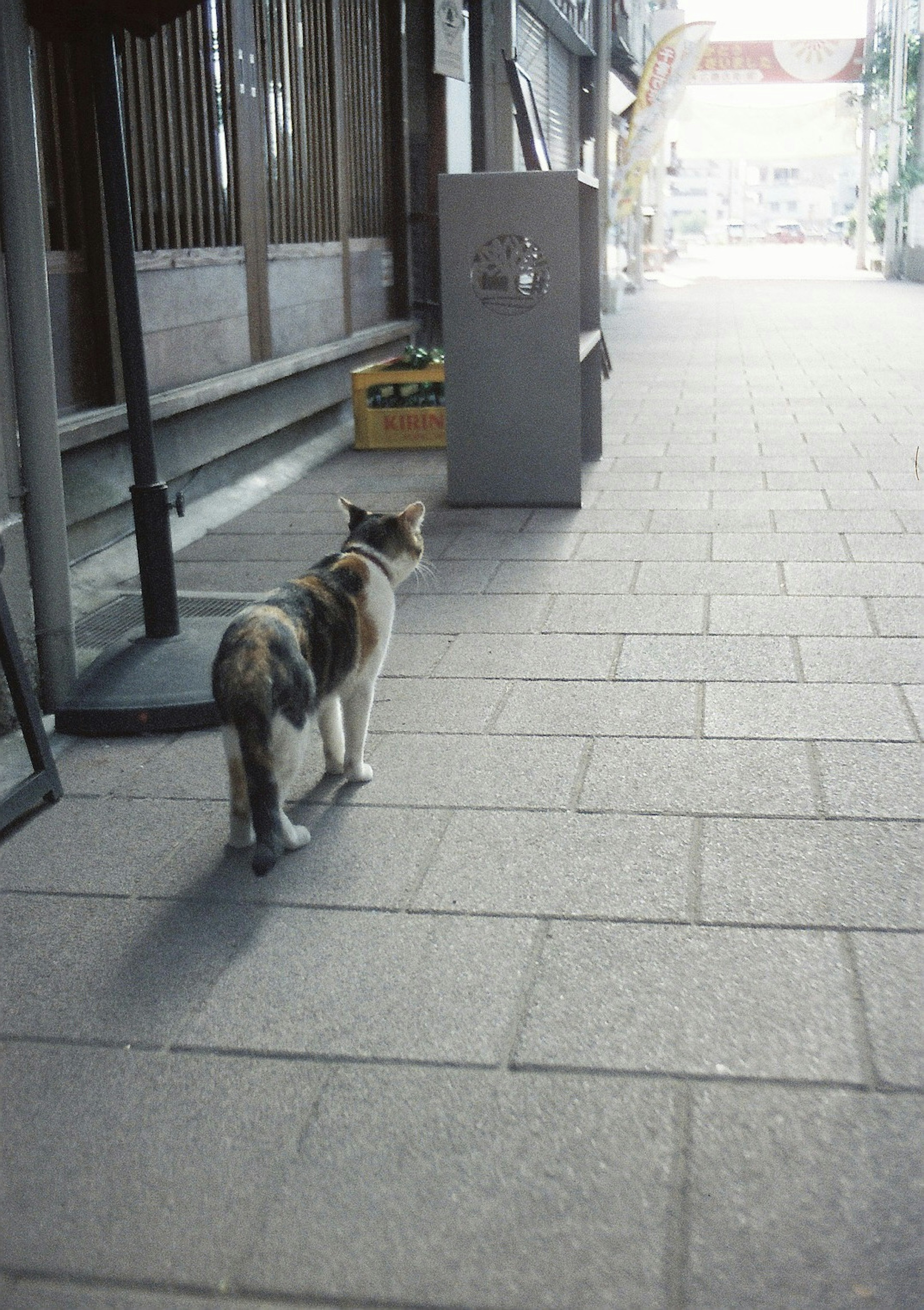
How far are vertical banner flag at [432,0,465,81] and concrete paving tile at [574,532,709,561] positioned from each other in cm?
435

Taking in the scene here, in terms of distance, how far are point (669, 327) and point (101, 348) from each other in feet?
41.1

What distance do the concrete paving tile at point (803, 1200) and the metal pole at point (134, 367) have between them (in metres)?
2.67

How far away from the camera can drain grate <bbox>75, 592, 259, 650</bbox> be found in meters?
4.90

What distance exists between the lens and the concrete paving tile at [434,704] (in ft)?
13.3

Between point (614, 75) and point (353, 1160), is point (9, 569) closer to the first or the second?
point (353, 1160)

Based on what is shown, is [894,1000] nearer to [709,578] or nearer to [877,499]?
[709,578]

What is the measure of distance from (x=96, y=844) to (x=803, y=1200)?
73.9 inches

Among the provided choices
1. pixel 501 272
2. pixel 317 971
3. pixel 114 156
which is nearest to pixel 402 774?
pixel 317 971

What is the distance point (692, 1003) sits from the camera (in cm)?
Result: 253

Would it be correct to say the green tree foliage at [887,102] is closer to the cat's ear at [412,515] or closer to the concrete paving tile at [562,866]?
the cat's ear at [412,515]

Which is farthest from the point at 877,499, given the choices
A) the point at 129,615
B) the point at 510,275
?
the point at 129,615

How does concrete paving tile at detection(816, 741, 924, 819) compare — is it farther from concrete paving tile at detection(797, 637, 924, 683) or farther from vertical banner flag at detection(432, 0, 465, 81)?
vertical banner flag at detection(432, 0, 465, 81)

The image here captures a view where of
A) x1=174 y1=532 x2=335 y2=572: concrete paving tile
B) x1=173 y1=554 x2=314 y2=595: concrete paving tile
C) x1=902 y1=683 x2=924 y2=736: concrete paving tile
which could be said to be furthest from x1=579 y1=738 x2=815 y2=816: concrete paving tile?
x1=174 y1=532 x2=335 y2=572: concrete paving tile

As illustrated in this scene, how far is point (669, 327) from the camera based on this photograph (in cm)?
1759
